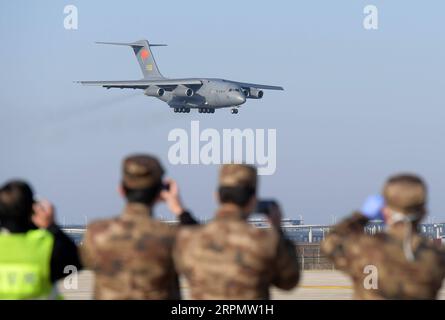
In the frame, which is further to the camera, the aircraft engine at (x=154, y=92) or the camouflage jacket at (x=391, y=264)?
the aircraft engine at (x=154, y=92)

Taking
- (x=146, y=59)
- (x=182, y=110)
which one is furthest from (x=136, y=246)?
(x=146, y=59)

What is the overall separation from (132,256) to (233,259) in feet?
2.15

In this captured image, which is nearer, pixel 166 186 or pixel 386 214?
pixel 386 214

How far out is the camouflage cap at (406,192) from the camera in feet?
20.8

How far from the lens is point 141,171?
22.3 feet

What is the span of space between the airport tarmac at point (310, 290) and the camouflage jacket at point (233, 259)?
13.0 meters

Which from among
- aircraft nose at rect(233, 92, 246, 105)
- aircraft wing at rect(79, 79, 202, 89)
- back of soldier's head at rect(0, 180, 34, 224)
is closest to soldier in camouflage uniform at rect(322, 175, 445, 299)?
back of soldier's head at rect(0, 180, 34, 224)

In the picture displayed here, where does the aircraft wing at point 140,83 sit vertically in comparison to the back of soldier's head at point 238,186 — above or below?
above

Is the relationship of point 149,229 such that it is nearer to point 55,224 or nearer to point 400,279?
point 55,224

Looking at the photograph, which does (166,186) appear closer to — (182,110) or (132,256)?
(132,256)

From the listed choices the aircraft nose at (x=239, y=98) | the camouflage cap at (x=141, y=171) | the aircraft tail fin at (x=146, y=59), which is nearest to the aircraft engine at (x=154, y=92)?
the aircraft nose at (x=239, y=98)

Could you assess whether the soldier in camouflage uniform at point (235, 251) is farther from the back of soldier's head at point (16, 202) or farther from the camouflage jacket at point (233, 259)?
the back of soldier's head at point (16, 202)

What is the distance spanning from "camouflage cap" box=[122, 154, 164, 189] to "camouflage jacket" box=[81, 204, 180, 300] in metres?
0.14
